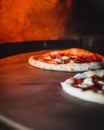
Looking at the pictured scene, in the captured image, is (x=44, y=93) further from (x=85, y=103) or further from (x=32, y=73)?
(x=32, y=73)

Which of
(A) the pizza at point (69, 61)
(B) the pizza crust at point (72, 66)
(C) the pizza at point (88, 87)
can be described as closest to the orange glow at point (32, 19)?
(A) the pizza at point (69, 61)

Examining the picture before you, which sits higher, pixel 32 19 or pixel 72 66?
pixel 32 19

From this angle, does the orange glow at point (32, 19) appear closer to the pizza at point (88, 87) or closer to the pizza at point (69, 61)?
the pizza at point (69, 61)

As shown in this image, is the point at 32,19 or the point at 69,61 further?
the point at 32,19

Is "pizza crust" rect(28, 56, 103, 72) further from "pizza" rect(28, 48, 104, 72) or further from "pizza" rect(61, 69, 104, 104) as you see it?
"pizza" rect(61, 69, 104, 104)

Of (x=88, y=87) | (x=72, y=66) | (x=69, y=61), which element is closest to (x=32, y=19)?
(x=69, y=61)

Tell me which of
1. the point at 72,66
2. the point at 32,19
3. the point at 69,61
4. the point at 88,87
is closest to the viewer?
the point at 88,87

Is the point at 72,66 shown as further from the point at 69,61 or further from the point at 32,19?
the point at 32,19
